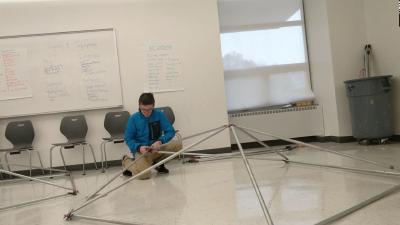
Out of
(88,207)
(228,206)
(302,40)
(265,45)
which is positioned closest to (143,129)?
(88,207)

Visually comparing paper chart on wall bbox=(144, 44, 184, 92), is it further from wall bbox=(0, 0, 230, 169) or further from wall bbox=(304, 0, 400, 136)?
wall bbox=(304, 0, 400, 136)

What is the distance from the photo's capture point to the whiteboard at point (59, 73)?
5059 millimetres

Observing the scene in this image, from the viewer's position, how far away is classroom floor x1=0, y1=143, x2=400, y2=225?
2.11m

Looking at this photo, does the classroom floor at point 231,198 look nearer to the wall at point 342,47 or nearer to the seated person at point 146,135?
the seated person at point 146,135

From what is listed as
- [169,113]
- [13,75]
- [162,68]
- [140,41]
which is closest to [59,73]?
[13,75]

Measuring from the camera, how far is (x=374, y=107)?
15.7 ft

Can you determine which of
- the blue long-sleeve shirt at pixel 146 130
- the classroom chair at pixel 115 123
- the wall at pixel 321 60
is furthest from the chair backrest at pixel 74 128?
the wall at pixel 321 60

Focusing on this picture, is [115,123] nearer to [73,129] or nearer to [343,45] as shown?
→ [73,129]

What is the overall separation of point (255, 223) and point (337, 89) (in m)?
3.96

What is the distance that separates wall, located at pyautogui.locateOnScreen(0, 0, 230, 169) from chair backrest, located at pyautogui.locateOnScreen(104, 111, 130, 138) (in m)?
0.21

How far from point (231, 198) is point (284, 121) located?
135 inches

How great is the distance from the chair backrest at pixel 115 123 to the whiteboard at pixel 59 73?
0.21 m

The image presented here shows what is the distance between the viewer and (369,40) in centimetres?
539

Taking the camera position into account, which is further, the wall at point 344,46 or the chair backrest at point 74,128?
the wall at point 344,46
